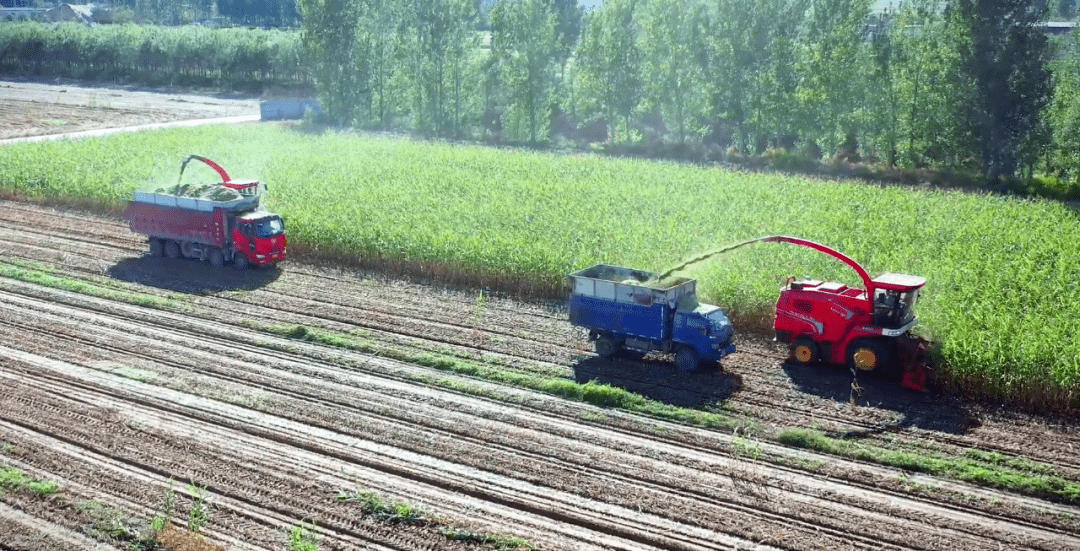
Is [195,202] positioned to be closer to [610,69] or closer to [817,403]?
[817,403]

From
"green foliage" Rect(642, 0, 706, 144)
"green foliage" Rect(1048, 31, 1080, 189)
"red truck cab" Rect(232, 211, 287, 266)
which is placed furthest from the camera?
"green foliage" Rect(642, 0, 706, 144)

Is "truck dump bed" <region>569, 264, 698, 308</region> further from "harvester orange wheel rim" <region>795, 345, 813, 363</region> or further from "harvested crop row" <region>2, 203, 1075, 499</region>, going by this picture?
"harvester orange wheel rim" <region>795, 345, 813, 363</region>

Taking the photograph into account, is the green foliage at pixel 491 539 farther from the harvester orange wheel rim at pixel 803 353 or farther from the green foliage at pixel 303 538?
the harvester orange wheel rim at pixel 803 353

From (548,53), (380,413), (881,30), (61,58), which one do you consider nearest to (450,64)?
(548,53)

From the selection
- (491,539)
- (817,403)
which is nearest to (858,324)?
(817,403)

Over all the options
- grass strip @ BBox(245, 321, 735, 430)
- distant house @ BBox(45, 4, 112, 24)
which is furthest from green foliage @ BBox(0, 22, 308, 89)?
grass strip @ BBox(245, 321, 735, 430)
